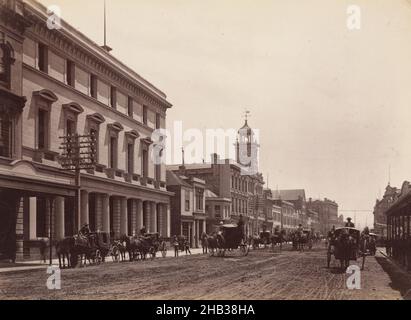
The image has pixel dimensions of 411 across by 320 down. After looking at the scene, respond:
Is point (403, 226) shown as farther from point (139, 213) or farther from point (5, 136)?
point (139, 213)

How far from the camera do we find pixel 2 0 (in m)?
22.5

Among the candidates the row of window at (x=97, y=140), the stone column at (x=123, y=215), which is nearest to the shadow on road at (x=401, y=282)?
the row of window at (x=97, y=140)

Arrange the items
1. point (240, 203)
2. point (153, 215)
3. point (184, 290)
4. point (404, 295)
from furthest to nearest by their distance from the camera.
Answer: point (240, 203) → point (153, 215) → point (184, 290) → point (404, 295)

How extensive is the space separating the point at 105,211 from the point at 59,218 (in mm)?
5335

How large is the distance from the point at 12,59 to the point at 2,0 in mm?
2386

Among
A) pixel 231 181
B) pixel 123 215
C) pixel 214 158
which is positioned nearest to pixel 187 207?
pixel 214 158

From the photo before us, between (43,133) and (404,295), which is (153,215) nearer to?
(43,133)

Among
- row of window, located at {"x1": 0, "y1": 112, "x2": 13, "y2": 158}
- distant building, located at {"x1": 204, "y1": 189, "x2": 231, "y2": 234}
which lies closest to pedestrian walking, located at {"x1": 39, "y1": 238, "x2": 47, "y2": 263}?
row of window, located at {"x1": 0, "y1": 112, "x2": 13, "y2": 158}

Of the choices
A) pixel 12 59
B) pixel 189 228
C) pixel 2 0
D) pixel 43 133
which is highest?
pixel 2 0

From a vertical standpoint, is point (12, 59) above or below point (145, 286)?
above

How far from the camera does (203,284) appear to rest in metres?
14.7
